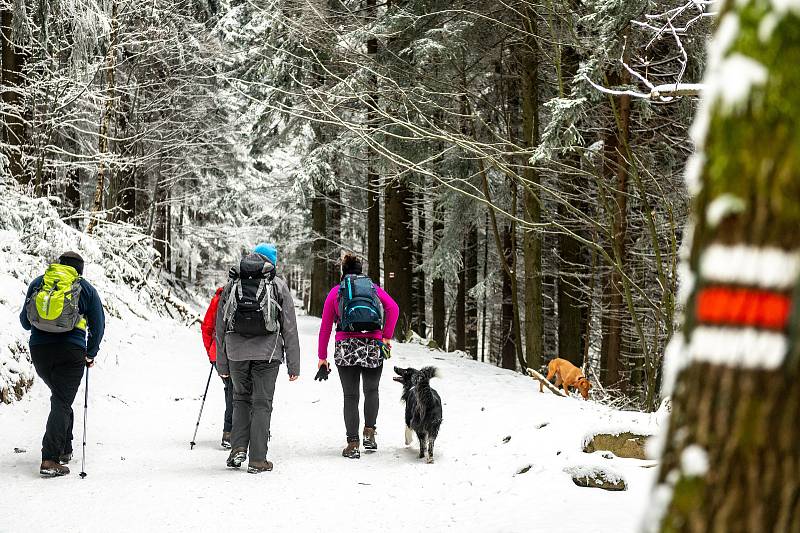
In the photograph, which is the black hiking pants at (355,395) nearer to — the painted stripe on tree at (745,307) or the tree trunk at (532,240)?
the tree trunk at (532,240)

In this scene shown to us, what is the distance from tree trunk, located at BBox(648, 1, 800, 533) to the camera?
1.38 metres

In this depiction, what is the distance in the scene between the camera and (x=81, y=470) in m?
6.40

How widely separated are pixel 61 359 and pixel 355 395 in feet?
9.17

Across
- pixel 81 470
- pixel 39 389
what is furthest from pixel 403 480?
pixel 39 389

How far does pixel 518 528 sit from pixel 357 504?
146 centimetres

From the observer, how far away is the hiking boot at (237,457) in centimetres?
654

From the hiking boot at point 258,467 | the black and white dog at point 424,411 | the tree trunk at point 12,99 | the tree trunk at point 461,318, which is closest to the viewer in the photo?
the hiking boot at point 258,467

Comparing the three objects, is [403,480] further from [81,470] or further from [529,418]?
[81,470]

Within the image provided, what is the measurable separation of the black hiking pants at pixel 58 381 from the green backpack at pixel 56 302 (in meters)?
0.20

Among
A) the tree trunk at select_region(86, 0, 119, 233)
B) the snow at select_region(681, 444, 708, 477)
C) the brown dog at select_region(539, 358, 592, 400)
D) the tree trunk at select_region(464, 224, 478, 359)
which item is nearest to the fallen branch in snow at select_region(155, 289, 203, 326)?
the tree trunk at select_region(86, 0, 119, 233)

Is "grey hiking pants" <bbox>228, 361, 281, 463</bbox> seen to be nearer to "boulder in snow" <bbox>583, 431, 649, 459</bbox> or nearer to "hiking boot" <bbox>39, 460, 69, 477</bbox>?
"hiking boot" <bbox>39, 460, 69, 477</bbox>

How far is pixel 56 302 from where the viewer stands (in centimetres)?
605

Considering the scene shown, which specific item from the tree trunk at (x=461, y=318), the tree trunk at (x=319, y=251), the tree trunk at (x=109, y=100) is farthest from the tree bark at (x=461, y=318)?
the tree trunk at (x=109, y=100)

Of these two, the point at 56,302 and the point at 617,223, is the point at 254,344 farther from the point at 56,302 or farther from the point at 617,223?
the point at 617,223
